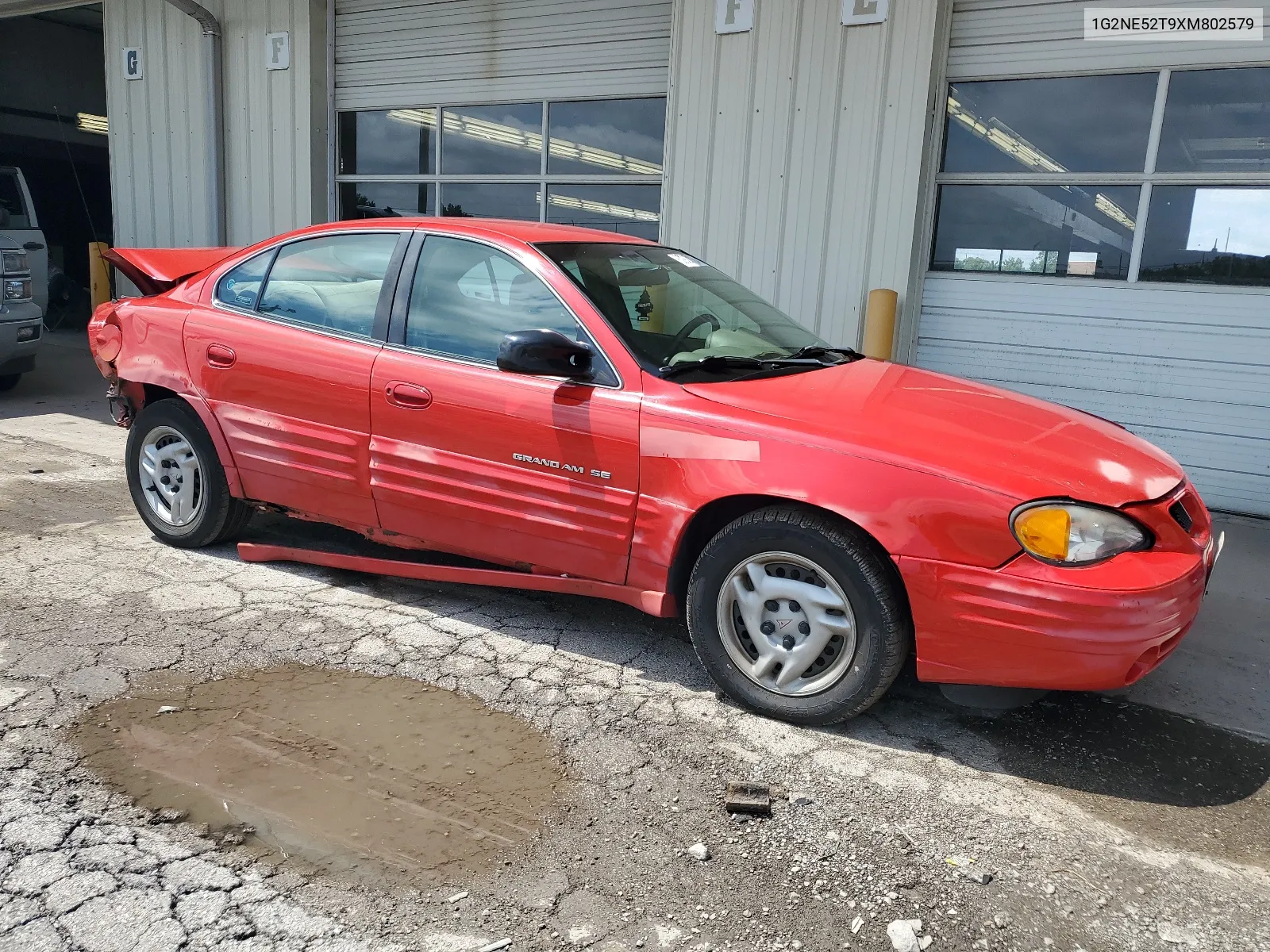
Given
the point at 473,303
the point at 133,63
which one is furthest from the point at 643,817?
the point at 133,63

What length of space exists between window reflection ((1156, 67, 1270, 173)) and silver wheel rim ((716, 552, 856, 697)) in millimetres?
5036

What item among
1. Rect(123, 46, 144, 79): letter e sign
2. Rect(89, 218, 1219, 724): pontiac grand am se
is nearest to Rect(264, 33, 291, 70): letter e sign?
Rect(123, 46, 144, 79): letter e sign

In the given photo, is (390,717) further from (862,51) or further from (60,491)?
(862,51)

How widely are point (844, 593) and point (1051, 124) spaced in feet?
17.1

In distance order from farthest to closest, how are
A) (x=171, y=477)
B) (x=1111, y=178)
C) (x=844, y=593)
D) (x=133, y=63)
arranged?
(x=133, y=63), (x=1111, y=178), (x=171, y=477), (x=844, y=593)

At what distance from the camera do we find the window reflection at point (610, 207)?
849 cm

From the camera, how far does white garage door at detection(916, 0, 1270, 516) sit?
6.28 meters

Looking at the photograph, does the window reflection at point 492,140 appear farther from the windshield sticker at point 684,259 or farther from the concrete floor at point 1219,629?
the windshield sticker at point 684,259

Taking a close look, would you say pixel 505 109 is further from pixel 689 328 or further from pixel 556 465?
pixel 556 465

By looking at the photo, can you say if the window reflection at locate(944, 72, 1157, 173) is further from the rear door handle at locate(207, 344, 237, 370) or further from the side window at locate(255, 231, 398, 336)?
the rear door handle at locate(207, 344, 237, 370)

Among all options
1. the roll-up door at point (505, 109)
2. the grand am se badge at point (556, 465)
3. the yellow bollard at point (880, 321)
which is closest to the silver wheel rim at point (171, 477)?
the grand am se badge at point (556, 465)

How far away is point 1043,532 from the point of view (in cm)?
279

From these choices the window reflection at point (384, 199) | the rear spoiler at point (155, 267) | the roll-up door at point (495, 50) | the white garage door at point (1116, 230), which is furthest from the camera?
the window reflection at point (384, 199)

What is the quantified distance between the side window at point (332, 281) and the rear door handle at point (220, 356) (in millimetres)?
230
